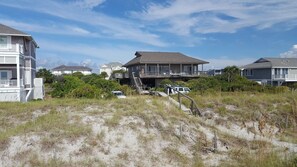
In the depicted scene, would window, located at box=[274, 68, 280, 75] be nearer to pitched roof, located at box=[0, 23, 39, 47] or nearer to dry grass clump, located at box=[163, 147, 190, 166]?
pitched roof, located at box=[0, 23, 39, 47]

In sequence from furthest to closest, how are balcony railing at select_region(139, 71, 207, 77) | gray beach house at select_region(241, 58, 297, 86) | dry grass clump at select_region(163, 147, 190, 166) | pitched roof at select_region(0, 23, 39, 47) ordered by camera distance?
gray beach house at select_region(241, 58, 297, 86) < balcony railing at select_region(139, 71, 207, 77) < pitched roof at select_region(0, 23, 39, 47) < dry grass clump at select_region(163, 147, 190, 166)

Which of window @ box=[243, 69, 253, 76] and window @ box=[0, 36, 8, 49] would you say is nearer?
window @ box=[0, 36, 8, 49]

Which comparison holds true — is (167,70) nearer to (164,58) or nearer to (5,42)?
(164,58)

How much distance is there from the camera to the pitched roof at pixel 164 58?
50.4 m

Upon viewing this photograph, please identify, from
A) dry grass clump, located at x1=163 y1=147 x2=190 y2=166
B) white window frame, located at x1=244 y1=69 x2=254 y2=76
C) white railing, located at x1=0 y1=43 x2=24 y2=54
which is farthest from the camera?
white window frame, located at x1=244 y1=69 x2=254 y2=76

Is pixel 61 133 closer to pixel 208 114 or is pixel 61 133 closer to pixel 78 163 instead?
pixel 78 163

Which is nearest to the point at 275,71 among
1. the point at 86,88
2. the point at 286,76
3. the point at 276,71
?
the point at 276,71

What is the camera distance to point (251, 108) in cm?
1964

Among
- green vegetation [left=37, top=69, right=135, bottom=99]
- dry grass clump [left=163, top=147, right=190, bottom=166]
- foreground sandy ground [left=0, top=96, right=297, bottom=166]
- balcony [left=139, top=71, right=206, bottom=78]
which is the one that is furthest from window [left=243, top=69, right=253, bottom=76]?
dry grass clump [left=163, top=147, right=190, bottom=166]

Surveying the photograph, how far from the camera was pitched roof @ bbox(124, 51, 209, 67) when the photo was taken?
5045 cm

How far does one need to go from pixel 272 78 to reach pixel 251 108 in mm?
37374

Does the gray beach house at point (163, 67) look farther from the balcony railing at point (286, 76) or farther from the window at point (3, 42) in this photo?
the window at point (3, 42)

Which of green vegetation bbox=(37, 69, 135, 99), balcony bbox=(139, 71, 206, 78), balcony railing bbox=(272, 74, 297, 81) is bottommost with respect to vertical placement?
green vegetation bbox=(37, 69, 135, 99)

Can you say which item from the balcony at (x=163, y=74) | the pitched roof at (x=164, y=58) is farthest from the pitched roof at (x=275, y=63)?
the balcony at (x=163, y=74)
